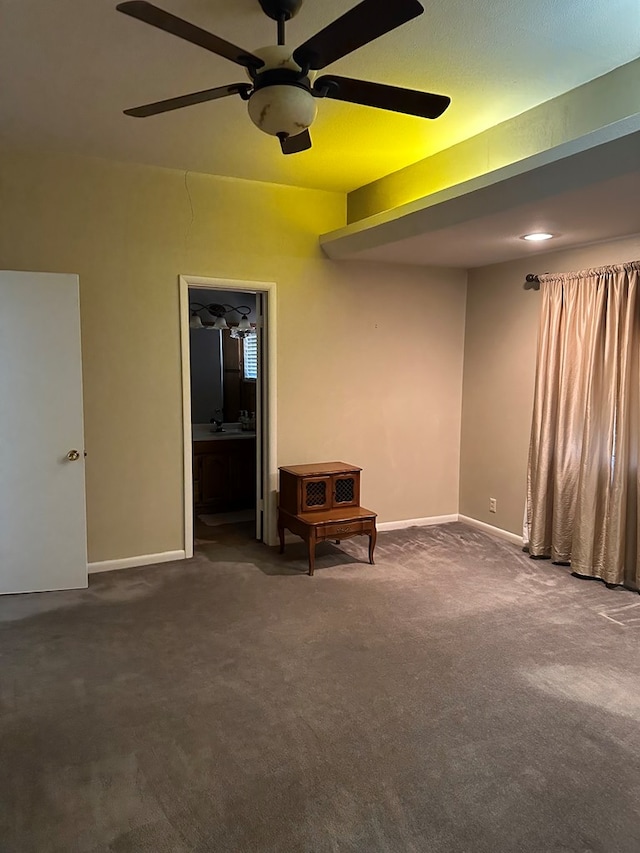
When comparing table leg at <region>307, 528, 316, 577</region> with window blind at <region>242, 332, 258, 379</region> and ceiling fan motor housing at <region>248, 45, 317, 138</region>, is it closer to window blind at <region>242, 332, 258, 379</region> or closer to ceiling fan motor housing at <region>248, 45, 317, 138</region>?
ceiling fan motor housing at <region>248, 45, 317, 138</region>

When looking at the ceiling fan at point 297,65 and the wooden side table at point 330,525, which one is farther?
the wooden side table at point 330,525

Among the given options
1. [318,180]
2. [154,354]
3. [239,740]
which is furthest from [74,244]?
[239,740]

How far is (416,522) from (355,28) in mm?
4130

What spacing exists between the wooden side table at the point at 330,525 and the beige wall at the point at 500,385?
132 centimetres

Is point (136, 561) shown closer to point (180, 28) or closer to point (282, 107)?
point (282, 107)

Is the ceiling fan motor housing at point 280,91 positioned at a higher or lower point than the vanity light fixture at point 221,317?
higher

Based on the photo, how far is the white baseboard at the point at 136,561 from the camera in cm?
407

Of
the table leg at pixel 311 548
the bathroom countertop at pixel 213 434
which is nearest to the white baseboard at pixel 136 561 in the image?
the table leg at pixel 311 548

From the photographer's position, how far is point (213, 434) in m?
5.80

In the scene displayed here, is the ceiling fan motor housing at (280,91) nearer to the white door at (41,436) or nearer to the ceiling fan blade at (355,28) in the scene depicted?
the ceiling fan blade at (355,28)

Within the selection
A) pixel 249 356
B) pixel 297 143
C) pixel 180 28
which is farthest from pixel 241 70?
pixel 249 356

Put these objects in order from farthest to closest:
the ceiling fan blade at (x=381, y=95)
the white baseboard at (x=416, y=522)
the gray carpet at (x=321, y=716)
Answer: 1. the white baseboard at (x=416, y=522)
2. the ceiling fan blade at (x=381, y=95)
3. the gray carpet at (x=321, y=716)

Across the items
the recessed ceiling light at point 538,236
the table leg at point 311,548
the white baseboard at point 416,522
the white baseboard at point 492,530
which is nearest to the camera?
the recessed ceiling light at point 538,236

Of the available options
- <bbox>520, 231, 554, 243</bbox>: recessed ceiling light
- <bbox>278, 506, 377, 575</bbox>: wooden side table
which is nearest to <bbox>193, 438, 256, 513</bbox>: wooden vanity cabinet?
<bbox>278, 506, 377, 575</bbox>: wooden side table
